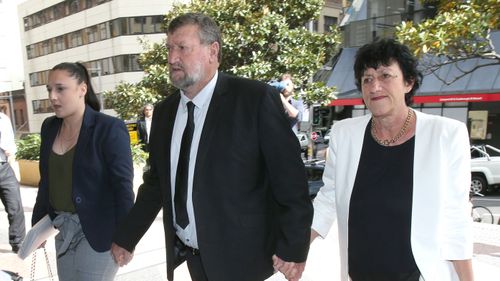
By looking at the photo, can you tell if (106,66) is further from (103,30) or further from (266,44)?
(266,44)

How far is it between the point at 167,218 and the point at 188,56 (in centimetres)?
86

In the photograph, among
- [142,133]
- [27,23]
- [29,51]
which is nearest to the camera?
[142,133]

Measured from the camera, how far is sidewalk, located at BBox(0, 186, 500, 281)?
13.7 feet

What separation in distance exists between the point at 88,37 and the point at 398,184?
4274cm

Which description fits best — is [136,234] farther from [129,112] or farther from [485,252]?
[129,112]

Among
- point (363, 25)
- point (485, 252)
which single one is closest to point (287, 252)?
point (485, 252)

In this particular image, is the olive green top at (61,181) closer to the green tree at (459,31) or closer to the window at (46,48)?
the green tree at (459,31)

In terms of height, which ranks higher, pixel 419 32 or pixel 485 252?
pixel 419 32

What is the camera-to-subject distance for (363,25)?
22688 mm

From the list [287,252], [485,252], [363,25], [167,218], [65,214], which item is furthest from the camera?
[363,25]

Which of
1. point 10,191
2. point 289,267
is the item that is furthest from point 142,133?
point 289,267

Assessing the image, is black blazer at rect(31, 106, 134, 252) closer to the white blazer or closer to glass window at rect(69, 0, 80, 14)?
the white blazer

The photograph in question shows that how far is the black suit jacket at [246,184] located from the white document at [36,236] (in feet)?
4.12

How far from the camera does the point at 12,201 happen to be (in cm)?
494
